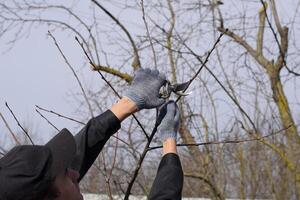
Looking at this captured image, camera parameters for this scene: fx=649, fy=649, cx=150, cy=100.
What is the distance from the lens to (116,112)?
2824 mm

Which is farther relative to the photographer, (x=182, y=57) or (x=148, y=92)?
(x=182, y=57)

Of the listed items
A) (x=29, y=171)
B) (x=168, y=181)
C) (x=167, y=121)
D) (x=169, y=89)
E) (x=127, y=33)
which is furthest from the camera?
(x=127, y=33)

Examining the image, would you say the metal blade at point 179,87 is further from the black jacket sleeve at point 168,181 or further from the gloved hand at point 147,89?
the black jacket sleeve at point 168,181

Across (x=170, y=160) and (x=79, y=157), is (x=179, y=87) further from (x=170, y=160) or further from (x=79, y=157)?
(x=79, y=157)

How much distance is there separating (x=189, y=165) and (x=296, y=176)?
3.94 feet

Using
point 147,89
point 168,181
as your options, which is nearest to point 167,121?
point 147,89

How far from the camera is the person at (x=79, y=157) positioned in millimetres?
2062

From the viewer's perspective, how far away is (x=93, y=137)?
2.84m

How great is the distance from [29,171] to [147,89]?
801mm

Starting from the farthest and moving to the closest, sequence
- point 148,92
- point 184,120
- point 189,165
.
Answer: point 189,165 < point 184,120 < point 148,92

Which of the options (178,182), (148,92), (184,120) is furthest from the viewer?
(184,120)

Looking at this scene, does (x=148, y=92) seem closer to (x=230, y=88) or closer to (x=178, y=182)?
(x=178, y=182)

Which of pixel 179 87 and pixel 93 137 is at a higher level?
pixel 179 87

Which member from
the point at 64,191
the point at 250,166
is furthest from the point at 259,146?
the point at 64,191
